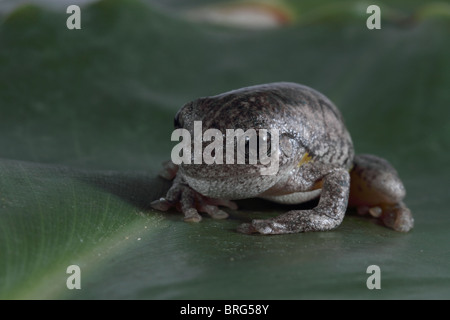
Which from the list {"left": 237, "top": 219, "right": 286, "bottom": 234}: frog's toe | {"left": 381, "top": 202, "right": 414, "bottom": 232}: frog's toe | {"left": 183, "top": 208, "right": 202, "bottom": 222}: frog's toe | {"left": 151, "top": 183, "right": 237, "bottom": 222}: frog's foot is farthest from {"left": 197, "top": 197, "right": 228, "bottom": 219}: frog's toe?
{"left": 381, "top": 202, "right": 414, "bottom": 232}: frog's toe

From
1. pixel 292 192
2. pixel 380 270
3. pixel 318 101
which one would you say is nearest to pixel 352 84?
pixel 318 101

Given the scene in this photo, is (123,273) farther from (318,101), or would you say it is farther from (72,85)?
(72,85)

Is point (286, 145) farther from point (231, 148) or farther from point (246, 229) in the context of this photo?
point (246, 229)

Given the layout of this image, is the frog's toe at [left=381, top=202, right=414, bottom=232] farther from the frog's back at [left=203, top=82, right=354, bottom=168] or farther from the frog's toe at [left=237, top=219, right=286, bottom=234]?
the frog's toe at [left=237, top=219, right=286, bottom=234]

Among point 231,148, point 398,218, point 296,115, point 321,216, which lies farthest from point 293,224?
point 398,218

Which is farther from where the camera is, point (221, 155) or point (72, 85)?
point (72, 85)

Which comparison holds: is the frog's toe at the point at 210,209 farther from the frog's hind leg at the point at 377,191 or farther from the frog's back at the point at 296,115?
the frog's hind leg at the point at 377,191
